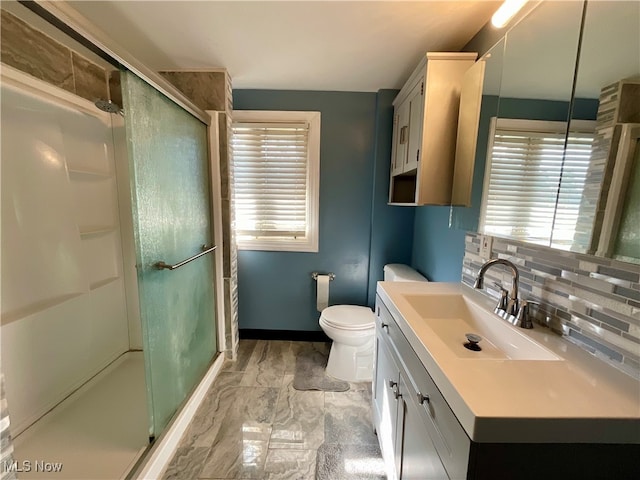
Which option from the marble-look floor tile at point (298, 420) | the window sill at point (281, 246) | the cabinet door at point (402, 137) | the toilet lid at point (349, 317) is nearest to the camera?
the marble-look floor tile at point (298, 420)

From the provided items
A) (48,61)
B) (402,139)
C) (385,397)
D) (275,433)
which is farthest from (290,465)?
(48,61)

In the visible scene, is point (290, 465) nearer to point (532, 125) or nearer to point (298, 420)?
point (298, 420)

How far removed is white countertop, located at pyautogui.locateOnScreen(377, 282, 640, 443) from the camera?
52 cm

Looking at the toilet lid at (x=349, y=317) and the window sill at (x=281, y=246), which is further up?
the window sill at (x=281, y=246)

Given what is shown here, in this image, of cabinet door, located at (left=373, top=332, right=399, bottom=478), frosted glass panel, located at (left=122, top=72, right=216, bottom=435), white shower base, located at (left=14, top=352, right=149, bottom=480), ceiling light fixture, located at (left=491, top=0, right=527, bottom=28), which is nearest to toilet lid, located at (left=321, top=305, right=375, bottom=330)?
cabinet door, located at (left=373, top=332, right=399, bottom=478)

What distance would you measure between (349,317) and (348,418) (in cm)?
63

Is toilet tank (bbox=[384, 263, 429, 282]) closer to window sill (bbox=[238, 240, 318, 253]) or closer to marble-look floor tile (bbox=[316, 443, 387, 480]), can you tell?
window sill (bbox=[238, 240, 318, 253])

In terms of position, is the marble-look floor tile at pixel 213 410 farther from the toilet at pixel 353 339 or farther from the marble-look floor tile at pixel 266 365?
the toilet at pixel 353 339

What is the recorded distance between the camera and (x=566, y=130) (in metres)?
0.83

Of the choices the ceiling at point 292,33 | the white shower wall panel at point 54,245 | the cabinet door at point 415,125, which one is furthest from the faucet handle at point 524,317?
the white shower wall panel at point 54,245

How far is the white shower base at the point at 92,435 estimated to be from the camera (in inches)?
46.6

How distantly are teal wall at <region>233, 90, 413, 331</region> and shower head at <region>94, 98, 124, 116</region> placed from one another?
2.80 ft

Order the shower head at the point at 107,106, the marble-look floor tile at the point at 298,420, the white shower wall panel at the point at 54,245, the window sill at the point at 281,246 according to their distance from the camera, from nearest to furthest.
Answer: the white shower wall panel at the point at 54,245 < the marble-look floor tile at the point at 298,420 < the shower head at the point at 107,106 < the window sill at the point at 281,246

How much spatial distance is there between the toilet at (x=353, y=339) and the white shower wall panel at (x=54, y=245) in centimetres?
152
